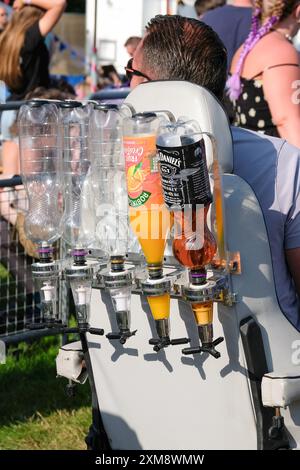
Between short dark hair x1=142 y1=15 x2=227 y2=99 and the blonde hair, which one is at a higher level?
short dark hair x1=142 y1=15 x2=227 y2=99

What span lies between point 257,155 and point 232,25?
2579 mm

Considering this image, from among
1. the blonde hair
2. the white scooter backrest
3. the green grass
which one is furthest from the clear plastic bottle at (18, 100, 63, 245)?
the blonde hair

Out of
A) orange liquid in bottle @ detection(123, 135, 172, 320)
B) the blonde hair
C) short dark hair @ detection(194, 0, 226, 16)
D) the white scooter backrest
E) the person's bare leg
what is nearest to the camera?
orange liquid in bottle @ detection(123, 135, 172, 320)

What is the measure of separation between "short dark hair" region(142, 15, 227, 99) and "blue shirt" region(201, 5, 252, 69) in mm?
2247

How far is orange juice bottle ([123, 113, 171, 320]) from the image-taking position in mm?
2039

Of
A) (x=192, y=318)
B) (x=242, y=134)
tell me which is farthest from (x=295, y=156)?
(x=192, y=318)

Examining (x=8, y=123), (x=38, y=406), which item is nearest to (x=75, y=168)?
(x=38, y=406)

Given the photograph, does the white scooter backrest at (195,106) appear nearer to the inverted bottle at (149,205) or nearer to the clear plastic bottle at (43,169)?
the inverted bottle at (149,205)

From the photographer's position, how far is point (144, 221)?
2080 millimetres

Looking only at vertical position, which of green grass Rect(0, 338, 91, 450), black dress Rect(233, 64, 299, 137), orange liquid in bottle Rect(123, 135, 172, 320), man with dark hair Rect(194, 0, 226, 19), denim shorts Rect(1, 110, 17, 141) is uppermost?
man with dark hair Rect(194, 0, 226, 19)

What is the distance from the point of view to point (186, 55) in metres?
2.34

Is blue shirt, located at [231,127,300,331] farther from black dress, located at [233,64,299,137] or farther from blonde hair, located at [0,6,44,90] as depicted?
blonde hair, located at [0,6,44,90]

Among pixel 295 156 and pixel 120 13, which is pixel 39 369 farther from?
pixel 120 13

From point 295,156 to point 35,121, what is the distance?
0.70m
